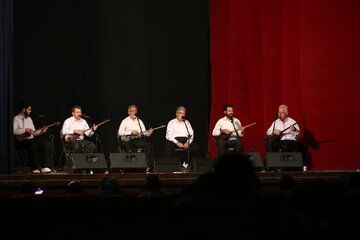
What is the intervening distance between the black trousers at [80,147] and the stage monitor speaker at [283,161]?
2.76 m

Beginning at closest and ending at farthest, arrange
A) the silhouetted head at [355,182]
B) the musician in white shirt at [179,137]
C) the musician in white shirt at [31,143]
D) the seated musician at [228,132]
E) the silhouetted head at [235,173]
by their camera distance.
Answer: the silhouetted head at [235,173], the silhouetted head at [355,182], the musician in white shirt at [31,143], the seated musician at [228,132], the musician in white shirt at [179,137]

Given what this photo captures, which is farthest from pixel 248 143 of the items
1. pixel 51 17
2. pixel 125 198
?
pixel 125 198

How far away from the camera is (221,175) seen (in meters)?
2.10

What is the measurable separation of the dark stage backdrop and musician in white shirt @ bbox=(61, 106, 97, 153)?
1.06 meters

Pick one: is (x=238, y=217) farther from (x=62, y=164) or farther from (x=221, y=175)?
(x=62, y=164)

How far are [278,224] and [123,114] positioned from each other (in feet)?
27.6

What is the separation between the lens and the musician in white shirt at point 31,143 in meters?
8.53

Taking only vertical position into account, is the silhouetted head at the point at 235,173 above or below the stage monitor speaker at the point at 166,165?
above

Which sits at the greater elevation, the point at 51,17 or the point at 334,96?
the point at 51,17

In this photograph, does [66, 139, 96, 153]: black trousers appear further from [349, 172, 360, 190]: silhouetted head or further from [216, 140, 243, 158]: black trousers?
[349, 172, 360, 190]: silhouetted head

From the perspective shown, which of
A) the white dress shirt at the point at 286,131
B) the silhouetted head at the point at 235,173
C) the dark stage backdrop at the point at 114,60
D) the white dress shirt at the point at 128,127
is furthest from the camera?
the dark stage backdrop at the point at 114,60

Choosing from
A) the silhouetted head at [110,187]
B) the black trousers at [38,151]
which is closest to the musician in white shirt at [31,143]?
the black trousers at [38,151]

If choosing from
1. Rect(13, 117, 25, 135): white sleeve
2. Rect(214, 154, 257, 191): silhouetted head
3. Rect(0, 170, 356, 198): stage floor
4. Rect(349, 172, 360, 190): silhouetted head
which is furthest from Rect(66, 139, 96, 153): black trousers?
Rect(214, 154, 257, 191): silhouetted head

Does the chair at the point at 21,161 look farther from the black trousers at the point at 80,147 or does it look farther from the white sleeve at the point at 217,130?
the white sleeve at the point at 217,130
